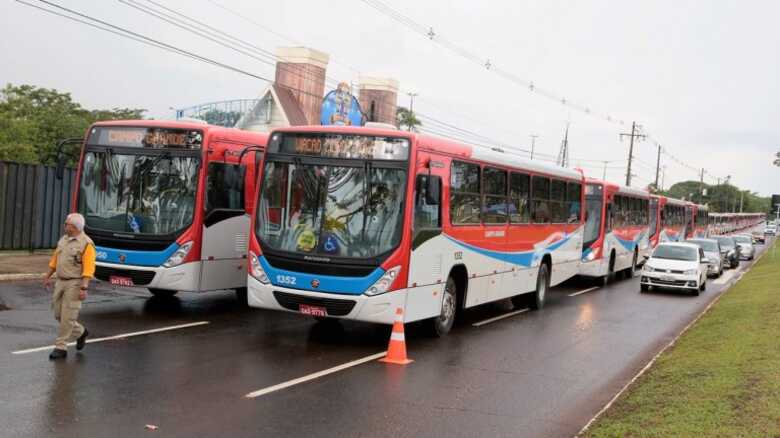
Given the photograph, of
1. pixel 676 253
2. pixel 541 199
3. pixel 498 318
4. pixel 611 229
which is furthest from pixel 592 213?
pixel 498 318

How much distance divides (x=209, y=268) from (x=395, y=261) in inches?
168

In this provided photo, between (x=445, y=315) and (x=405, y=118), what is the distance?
6082 cm

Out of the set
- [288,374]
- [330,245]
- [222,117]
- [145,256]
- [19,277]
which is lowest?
[19,277]

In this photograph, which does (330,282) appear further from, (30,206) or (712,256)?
(712,256)

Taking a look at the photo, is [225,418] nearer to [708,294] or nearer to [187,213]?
[187,213]

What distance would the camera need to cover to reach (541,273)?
1878cm

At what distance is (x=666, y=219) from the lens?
3997cm

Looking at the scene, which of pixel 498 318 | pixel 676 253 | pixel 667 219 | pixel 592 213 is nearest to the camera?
pixel 498 318

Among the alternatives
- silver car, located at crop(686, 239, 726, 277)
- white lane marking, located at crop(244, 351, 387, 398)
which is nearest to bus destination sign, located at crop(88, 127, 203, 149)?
white lane marking, located at crop(244, 351, 387, 398)

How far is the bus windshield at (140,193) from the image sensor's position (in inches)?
539

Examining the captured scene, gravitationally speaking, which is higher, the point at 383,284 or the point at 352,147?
the point at 352,147

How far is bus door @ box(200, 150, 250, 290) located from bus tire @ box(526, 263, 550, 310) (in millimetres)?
6945

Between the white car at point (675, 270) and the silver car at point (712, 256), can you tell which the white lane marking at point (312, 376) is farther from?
the silver car at point (712, 256)

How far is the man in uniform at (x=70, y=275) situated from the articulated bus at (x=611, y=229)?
18344 millimetres
